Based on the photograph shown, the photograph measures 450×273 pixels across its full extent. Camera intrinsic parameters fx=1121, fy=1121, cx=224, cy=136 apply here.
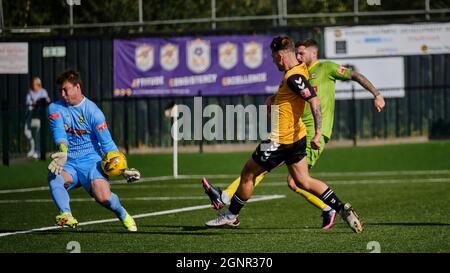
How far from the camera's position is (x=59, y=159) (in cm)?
1287

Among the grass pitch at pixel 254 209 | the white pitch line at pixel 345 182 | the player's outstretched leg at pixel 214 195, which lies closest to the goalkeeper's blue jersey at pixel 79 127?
the grass pitch at pixel 254 209

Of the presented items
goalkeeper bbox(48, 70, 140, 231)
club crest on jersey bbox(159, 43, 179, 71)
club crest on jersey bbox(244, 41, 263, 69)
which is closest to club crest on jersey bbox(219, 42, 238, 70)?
club crest on jersey bbox(244, 41, 263, 69)

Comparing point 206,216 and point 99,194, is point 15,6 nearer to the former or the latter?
point 206,216

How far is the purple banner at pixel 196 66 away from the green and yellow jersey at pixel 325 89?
16707mm

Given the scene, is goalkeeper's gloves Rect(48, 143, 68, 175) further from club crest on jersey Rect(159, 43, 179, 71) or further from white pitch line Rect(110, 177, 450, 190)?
club crest on jersey Rect(159, 43, 179, 71)

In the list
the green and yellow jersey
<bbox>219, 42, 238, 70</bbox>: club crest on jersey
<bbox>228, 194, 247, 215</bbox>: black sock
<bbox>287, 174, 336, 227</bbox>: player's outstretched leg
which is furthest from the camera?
<bbox>219, 42, 238, 70</bbox>: club crest on jersey

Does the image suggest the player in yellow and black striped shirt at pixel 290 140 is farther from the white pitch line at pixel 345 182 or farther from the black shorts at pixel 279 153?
the white pitch line at pixel 345 182

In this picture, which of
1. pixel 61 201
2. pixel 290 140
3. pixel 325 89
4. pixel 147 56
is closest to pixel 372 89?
pixel 325 89

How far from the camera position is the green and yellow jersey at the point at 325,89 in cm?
1423

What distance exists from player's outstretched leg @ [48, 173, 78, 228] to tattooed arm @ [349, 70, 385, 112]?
3.75 metres

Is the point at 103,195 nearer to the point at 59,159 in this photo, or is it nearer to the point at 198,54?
the point at 59,159

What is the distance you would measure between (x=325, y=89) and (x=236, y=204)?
1950mm

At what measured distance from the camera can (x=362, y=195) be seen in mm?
19562

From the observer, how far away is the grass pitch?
12170 millimetres
